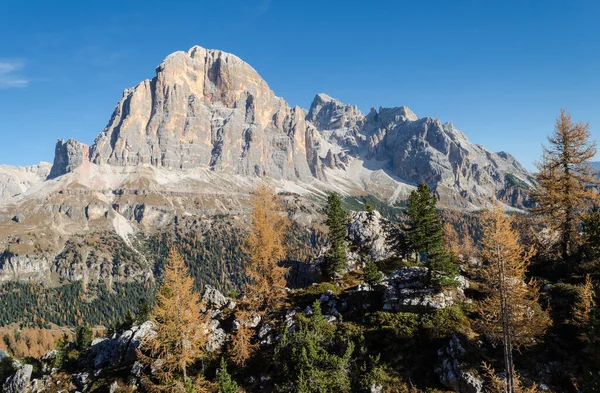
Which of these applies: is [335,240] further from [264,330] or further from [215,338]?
[215,338]

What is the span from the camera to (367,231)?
68.6 metres

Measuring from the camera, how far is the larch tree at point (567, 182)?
3822 centimetres

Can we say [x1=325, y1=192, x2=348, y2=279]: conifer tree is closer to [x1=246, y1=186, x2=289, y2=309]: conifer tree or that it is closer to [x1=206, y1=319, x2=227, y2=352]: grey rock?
[x1=246, y1=186, x2=289, y2=309]: conifer tree

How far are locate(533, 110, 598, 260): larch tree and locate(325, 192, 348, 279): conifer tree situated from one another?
2934cm

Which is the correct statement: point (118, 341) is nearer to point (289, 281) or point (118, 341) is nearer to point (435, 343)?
point (289, 281)

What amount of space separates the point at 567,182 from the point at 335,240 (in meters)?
33.5

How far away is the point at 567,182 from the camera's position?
126 feet

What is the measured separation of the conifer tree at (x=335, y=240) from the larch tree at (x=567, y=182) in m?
29.3

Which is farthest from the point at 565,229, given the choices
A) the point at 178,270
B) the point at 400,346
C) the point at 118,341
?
the point at 118,341

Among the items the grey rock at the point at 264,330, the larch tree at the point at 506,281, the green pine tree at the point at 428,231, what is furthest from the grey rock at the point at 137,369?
the larch tree at the point at 506,281

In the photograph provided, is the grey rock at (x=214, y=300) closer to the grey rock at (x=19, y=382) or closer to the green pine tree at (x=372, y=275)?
the green pine tree at (x=372, y=275)

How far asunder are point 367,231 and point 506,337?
150ft

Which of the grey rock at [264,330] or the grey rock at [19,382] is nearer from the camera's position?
the grey rock at [264,330]

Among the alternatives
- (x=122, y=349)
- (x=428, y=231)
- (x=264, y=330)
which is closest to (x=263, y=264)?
(x=264, y=330)
